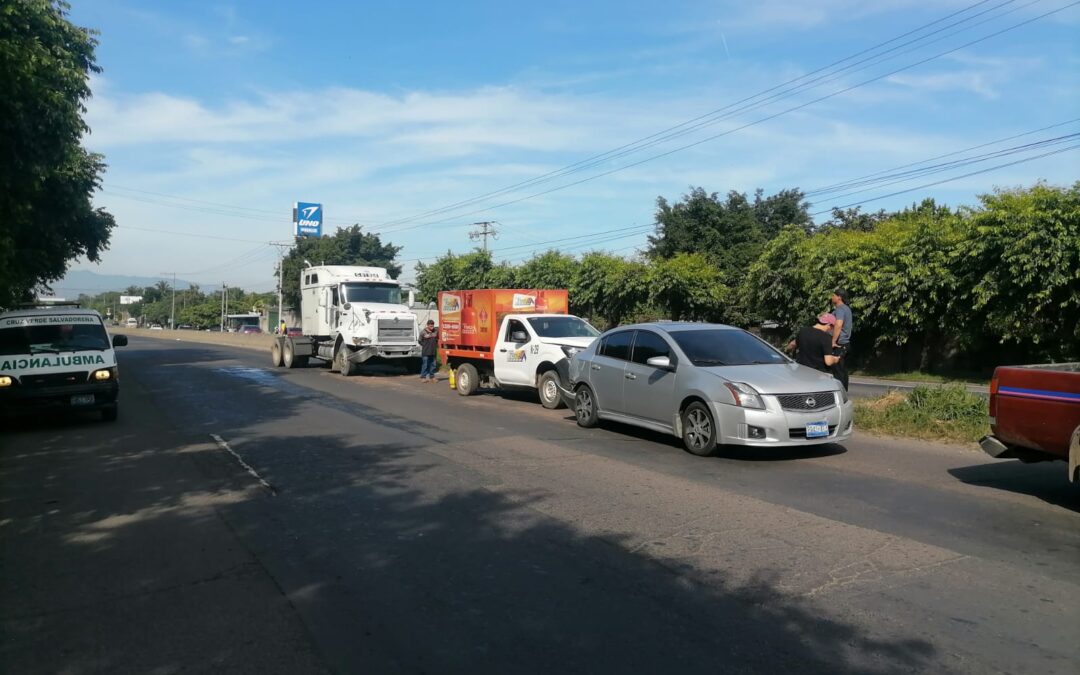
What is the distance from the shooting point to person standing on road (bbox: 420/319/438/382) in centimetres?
2153

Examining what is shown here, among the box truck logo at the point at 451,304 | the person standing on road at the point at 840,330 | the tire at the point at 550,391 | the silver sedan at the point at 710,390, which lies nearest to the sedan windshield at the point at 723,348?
the silver sedan at the point at 710,390

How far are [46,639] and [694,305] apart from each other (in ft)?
99.4

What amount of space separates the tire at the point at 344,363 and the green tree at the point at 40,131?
8.21 meters

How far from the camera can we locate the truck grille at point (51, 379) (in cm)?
1195

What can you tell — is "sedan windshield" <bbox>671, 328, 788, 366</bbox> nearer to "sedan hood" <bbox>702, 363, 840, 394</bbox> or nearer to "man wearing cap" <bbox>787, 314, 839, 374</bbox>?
"sedan hood" <bbox>702, 363, 840, 394</bbox>

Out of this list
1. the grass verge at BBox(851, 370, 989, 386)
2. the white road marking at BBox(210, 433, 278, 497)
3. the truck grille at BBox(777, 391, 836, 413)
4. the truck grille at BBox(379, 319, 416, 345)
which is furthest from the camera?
the grass verge at BBox(851, 370, 989, 386)

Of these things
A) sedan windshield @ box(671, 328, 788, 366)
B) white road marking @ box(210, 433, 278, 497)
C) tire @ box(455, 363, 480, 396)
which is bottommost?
white road marking @ box(210, 433, 278, 497)

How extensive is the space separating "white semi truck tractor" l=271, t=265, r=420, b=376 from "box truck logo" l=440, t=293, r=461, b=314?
13.6ft

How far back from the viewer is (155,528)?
6672 millimetres

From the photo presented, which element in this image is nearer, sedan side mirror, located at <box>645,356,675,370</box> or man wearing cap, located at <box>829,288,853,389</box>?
sedan side mirror, located at <box>645,356,675,370</box>

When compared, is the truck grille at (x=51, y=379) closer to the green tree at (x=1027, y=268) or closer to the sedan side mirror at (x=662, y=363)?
the sedan side mirror at (x=662, y=363)

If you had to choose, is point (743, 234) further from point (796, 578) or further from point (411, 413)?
point (796, 578)

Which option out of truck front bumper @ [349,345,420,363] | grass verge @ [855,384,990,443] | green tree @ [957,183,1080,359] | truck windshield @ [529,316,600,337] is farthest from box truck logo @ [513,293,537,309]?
green tree @ [957,183,1080,359]

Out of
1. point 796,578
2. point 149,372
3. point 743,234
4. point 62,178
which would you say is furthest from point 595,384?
point 743,234
